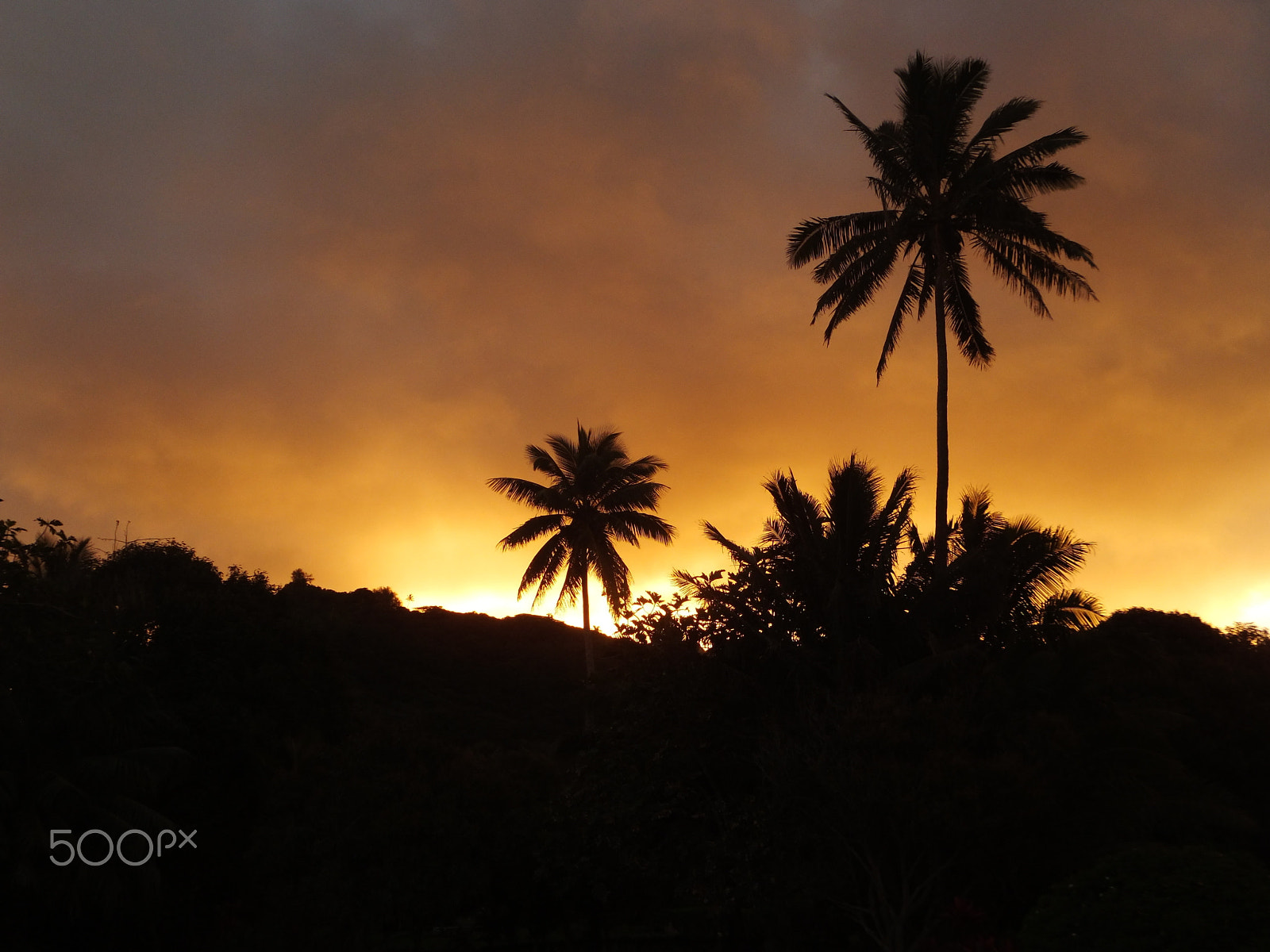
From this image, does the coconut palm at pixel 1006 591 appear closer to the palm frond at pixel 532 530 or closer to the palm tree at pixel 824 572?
the palm tree at pixel 824 572

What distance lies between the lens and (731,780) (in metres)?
22.6

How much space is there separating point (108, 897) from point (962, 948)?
57.7 ft

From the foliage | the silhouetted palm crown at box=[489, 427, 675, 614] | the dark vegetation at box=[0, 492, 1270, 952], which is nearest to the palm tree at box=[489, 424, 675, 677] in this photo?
the silhouetted palm crown at box=[489, 427, 675, 614]

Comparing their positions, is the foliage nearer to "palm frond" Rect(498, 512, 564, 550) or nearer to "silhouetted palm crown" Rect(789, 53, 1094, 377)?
"silhouetted palm crown" Rect(789, 53, 1094, 377)

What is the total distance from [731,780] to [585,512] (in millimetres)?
20767

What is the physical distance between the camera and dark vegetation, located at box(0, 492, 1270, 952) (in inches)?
721

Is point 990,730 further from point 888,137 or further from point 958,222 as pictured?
point 888,137

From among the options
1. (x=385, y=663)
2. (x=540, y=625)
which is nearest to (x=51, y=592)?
(x=385, y=663)

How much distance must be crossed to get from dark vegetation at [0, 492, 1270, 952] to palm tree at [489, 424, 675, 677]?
11.9 metres

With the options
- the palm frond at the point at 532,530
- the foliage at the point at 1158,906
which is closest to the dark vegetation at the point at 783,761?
the foliage at the point at 1158,906

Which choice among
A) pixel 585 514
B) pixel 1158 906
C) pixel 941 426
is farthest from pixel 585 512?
pixel 1158 906

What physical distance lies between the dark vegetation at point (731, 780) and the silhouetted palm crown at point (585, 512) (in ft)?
39.5

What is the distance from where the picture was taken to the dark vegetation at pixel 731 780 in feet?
60.1
